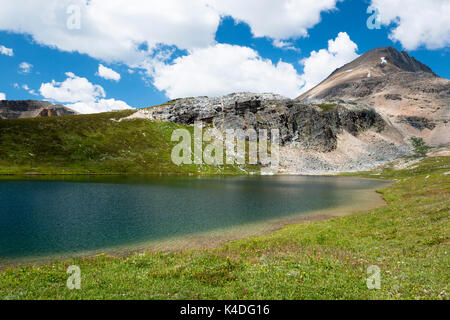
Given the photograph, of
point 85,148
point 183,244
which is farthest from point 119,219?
point 85,148

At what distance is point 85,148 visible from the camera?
143 metres

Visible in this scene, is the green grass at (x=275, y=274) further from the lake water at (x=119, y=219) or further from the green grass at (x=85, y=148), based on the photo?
the green grass at (x=85, y=148)

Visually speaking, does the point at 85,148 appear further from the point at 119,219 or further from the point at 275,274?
the point at 275,274

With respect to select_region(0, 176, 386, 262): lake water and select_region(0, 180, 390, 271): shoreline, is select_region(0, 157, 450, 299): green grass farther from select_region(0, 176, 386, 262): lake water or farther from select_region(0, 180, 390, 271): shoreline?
select_region(0, 176, 386, 262): lake water

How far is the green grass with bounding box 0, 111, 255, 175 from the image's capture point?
122 m

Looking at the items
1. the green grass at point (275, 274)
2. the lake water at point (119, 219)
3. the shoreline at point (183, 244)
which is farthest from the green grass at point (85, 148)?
the green grass at point (275, 274)

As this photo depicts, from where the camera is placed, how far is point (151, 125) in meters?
198

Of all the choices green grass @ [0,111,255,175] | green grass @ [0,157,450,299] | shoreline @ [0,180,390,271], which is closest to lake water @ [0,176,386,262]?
shoreline @ [0,180,390,271]

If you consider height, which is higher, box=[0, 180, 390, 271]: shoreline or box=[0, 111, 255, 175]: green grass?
box=[0, 111, 255, 175]: green grass

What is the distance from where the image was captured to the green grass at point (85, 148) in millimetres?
121869

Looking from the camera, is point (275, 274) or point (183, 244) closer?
point (275, 274)

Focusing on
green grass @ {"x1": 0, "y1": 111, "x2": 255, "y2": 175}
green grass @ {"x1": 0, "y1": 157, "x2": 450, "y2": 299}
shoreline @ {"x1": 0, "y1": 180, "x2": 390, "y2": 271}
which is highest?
green grass @ {"x1": 0, "y1": 111, "x2": 255, "y2": 175}

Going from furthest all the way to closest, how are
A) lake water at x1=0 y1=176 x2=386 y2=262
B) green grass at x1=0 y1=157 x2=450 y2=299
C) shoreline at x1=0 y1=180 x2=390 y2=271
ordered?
lake water at x1=0 y1=176 x2=386 y2=262 < shoreline at x1=0 y1=180 x2=390 y2=271 < green grass at x1=0 y1=157 x2=450 y2=299
